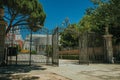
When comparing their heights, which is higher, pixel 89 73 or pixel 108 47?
pixel 108 47

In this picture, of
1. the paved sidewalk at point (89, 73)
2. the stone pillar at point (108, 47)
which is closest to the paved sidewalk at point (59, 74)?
the paved sidewalk at point (89, 73)

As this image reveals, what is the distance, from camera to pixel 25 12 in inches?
531

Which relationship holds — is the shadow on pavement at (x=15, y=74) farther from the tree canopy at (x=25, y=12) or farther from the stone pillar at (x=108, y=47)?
the stone pillar at (x=108, y=47)

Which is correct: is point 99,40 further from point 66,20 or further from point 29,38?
point 66,20

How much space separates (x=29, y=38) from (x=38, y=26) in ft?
6.21

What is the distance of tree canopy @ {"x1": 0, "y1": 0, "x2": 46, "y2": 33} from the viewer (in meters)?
12.5

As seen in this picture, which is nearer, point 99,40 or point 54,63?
point 54,63

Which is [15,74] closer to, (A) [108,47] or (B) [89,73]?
(B) [89,73]

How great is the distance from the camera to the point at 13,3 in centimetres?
1234

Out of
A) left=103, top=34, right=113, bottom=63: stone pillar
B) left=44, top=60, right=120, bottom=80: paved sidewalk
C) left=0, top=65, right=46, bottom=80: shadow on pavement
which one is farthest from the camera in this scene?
left=103, top=34, right=113, bottom=63: stone pillar

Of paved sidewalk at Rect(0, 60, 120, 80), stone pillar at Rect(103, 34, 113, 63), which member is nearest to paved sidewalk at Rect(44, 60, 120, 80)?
paved sidewalk at Rect(0, 60, 120, 80)

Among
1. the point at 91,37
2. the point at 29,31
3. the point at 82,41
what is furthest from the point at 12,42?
the point at 91,37

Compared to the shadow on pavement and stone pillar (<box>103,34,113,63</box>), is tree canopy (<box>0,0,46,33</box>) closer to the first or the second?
the shadow on pavement

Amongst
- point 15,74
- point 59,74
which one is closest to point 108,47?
point 59,74
